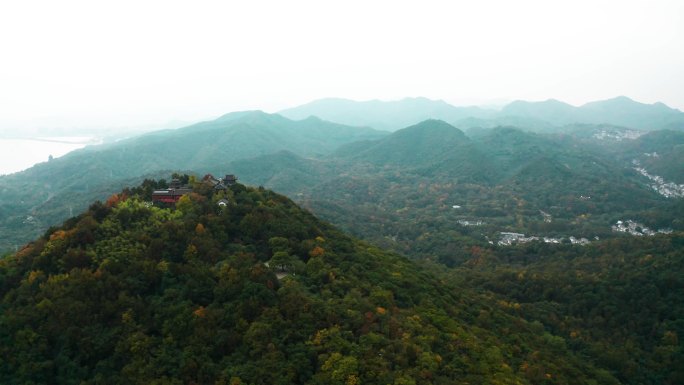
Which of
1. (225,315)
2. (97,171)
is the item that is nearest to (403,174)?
(97,171)

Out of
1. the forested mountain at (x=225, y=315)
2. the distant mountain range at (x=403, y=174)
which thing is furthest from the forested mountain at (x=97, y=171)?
the forested mountain at (x=225, y=315)

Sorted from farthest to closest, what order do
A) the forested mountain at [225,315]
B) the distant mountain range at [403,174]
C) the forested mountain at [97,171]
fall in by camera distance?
the distant mountain range at [403,174] < the forested mountain at [97,171] < the forested mountain at [225,315]

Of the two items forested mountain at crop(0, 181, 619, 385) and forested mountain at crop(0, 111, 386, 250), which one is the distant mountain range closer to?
forested mountain at crop(0, 111, 386, 250)

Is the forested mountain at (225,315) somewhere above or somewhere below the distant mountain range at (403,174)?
above

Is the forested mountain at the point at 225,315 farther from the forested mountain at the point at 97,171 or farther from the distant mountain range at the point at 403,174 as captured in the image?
the forested mountain at the point at 97,171

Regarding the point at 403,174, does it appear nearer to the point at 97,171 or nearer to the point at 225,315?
the point at 97,171

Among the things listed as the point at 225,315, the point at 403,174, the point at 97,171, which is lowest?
the point at 403,174

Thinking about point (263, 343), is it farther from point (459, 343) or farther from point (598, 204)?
point (598, 204)

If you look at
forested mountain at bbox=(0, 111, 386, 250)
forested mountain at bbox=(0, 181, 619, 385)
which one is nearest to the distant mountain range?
forested mountain at bbox=(0, 111, 386, 250)
